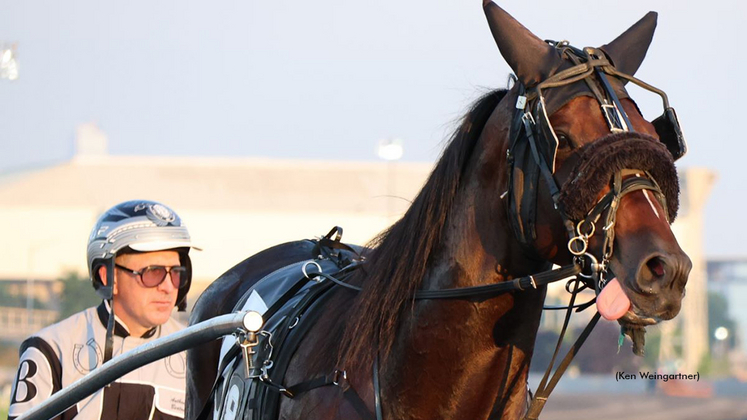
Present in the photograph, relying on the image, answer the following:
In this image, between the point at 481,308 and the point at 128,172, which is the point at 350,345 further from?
the point at 128,172

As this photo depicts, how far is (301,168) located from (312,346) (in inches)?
2483

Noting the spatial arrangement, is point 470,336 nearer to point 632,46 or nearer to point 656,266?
point 656,266

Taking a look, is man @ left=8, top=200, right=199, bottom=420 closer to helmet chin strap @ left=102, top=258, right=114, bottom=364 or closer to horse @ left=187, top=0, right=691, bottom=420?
helmet chin strap @ left=102, top=258, right=114, bottom=364

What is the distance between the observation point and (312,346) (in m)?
3.88

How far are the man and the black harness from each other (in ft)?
2.67

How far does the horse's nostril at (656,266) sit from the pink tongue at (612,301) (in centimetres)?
10

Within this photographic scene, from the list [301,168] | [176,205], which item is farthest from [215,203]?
[301,168]

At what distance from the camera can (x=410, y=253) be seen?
3568 mm

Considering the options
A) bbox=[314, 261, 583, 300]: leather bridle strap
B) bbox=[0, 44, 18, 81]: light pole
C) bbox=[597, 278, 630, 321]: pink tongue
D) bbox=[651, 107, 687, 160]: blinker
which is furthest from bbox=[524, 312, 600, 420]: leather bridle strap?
bbox=[0, 44, 18, 81]: light pole

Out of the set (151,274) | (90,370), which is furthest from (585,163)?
(90,370)

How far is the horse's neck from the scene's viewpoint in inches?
133

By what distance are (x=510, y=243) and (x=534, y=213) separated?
175 millimetres

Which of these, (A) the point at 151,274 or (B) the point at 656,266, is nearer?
(B) the point at 656,266

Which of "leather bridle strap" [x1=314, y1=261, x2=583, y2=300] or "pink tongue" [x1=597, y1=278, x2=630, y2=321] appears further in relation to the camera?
"leather bridle strap" [x1=314, y1=261, x2=583, y2=300]
